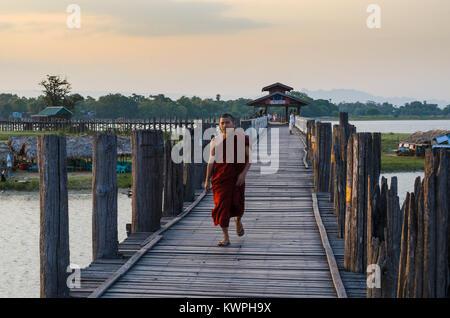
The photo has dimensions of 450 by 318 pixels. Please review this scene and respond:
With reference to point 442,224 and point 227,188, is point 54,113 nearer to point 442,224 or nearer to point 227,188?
point 227,188

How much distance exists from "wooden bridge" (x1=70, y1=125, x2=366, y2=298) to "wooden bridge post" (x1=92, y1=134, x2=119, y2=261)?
0.20m

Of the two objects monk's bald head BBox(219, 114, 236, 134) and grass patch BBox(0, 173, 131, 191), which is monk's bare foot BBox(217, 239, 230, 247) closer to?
monk's bald head BBox(219, 114, 236, 134)

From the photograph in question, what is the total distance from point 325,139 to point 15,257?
14.6 meters

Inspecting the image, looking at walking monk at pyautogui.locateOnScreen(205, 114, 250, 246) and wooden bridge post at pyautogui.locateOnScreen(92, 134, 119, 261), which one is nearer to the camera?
wooden bridge post at pyautogui.locateOnScreen(92, 134, 119, 261)

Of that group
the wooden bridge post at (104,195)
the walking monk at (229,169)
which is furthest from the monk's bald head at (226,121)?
the wooden bridge post at (104,195)

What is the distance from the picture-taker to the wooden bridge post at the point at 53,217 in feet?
18.4

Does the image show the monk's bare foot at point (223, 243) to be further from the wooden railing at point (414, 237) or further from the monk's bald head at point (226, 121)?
the wooden railing at point (414, 237)

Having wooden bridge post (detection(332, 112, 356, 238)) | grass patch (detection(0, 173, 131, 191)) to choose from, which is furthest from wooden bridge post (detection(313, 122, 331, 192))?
grass patch (detection(0, 173, 131, 191))

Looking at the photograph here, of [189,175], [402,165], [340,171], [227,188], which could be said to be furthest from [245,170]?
[402,165]

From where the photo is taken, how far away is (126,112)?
15400 centimetres

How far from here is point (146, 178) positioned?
8.00 metres

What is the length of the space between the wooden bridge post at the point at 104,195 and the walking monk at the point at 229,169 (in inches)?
57.3

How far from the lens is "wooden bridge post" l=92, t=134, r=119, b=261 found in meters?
6.74

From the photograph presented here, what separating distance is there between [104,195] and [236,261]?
71.6 inches
